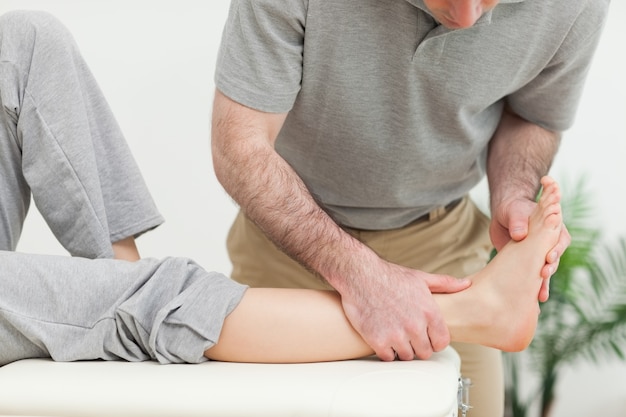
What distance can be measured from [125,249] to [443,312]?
2.14 feet

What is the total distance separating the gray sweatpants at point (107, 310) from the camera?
121 cm

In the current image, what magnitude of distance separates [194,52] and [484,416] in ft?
4.76

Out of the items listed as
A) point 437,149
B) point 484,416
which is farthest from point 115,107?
point 484,416

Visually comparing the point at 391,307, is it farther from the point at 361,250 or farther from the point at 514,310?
the point at 514,310

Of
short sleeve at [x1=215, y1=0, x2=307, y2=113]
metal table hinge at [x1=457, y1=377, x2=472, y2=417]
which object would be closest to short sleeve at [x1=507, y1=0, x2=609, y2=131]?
short sleeve at [x1=215, y1=0, x2=307, y2=113]

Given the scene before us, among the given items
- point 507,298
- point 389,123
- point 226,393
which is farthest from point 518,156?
point 226,393

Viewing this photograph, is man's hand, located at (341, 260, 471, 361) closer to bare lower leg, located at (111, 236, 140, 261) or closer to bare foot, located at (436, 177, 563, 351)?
bare foot, located at (436, 177, 563, 351)

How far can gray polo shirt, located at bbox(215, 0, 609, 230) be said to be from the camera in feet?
4.79

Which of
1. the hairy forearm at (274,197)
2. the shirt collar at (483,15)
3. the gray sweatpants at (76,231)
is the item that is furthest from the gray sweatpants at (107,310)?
the shirt collar at (483,15)

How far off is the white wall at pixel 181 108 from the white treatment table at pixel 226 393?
150cm

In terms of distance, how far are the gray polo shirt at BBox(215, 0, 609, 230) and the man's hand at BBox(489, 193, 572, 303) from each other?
18 cm

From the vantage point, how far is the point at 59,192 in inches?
58.4

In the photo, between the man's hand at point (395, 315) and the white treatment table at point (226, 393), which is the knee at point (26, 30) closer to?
the white treatment table at point (226, 393)

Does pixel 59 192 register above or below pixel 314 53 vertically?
below
